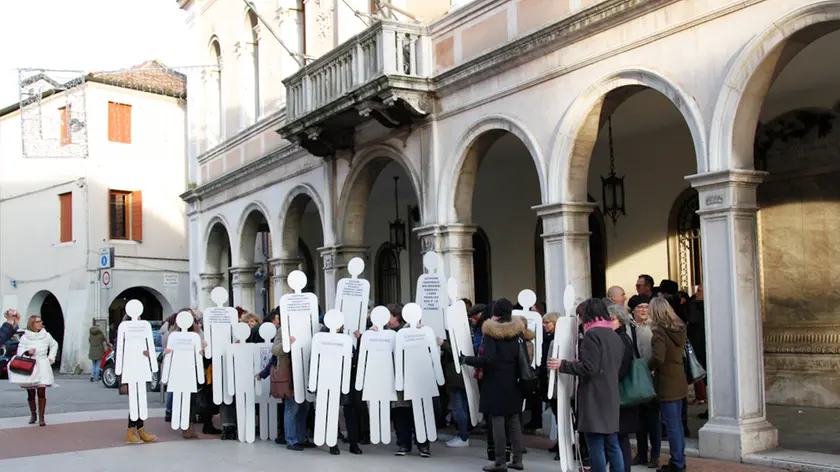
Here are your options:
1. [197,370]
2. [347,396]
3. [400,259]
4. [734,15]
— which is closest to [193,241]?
[400,259]

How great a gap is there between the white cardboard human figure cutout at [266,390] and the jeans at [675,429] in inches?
195

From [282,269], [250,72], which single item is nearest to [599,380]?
[282,269]

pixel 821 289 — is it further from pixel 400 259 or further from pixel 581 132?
pixel 400 259

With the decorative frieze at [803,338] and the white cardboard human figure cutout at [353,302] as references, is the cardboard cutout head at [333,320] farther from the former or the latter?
the decorative frieze at [803,338]

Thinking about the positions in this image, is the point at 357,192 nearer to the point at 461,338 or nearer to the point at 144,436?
the point at 144,436

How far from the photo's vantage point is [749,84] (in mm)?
9219

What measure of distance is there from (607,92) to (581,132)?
0.67 m

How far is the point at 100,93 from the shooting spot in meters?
31.6

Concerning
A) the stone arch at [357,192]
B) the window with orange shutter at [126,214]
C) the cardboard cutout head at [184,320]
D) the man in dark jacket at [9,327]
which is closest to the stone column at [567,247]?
the cardboard cutout head at [184,320]

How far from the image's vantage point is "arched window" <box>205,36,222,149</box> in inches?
971

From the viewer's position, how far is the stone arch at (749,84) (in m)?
8.81

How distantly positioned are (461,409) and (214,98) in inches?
640

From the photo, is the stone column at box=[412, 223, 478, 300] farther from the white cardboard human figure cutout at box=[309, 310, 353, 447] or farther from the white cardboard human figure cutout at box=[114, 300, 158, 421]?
the white cardboard human figure cutout at box=[114, 300, 158, 421]

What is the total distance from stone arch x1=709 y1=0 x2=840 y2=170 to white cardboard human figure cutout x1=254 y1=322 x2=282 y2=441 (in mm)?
5556
